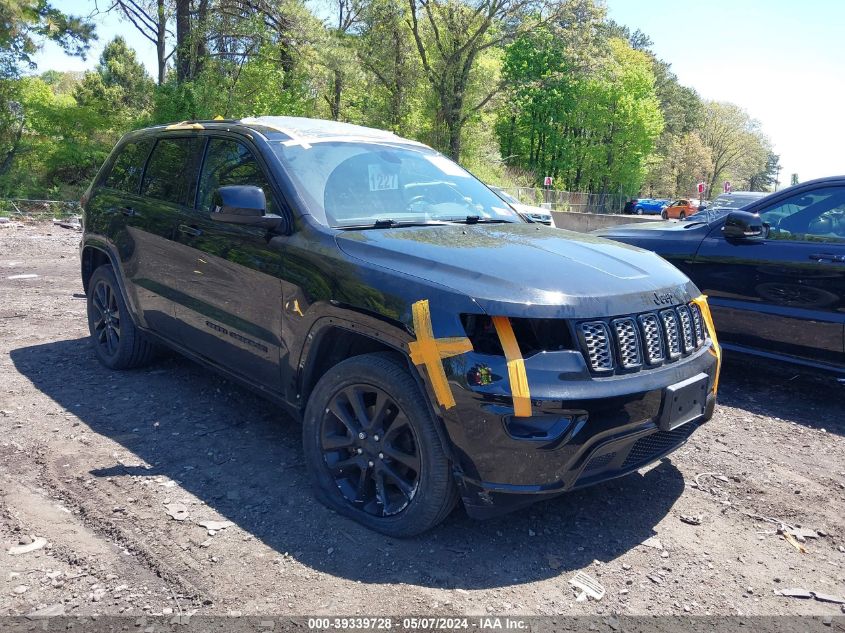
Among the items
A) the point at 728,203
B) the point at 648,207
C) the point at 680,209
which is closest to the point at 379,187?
the point at 728,203

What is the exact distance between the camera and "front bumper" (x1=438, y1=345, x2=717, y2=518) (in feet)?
9.16

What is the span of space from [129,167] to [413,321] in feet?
11.4

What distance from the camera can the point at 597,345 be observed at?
2947 millimetres

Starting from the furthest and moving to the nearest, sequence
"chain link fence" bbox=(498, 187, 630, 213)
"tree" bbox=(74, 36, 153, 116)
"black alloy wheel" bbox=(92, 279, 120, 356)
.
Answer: "chain link fence" bbox=(498, 187, 630, 213) < "tree" bbox=(74, 36, 153, 116) < "black alloy wheel" bbox=(92, 279, 120, 356)

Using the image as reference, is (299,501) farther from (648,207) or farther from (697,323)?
(648,207)

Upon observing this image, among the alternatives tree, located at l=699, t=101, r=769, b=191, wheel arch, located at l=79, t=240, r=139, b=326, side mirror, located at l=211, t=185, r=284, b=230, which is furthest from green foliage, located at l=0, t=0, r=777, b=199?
tree, located at l=699, t=101, r=769, b=191

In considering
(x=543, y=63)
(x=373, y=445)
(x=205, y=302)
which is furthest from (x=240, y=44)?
(x=543, y=63)

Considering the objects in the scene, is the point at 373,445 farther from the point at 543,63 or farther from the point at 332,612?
the point at 543,63

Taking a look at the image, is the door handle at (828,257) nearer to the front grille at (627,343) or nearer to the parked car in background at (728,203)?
the parked car in background at (728,203)

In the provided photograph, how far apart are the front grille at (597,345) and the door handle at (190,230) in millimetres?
2539

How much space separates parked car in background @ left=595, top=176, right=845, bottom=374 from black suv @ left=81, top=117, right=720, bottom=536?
1.92 m

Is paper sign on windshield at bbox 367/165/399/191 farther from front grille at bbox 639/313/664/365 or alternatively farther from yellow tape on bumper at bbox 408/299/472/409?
front grille at bbox 639/313/664/365

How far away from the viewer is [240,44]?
79.3ft

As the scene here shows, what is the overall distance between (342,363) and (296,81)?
23.7m
